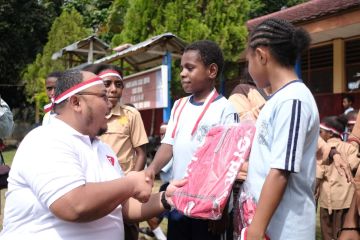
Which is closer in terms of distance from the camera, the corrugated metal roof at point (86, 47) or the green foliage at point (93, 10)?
the corrugated metal roof at point (86, 47)

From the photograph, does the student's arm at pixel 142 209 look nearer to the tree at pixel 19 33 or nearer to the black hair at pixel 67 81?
the black hair at pixel 67 81

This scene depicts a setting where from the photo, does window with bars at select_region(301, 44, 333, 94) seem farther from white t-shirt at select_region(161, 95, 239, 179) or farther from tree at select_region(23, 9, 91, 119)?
tree at select_region(23, 9, 91, 119)

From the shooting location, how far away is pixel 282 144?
6.61 feet

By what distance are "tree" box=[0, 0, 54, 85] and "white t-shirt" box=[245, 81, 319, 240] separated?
21151mm

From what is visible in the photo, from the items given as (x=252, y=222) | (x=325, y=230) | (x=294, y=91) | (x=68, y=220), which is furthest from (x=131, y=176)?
(x=325, y=230)

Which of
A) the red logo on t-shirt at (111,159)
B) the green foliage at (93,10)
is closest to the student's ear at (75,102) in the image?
the red logo on t-shirt at (111,159)

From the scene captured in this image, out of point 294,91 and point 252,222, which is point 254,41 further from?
point 252,222

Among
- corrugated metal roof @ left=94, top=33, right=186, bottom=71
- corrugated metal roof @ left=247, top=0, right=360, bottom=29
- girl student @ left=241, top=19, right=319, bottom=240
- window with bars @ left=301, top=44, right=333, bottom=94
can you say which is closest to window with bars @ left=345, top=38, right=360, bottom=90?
window with bars @ left=301, top=44, right=333, bottom=94

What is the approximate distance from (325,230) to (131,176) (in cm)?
375

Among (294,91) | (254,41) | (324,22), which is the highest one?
(324,22)

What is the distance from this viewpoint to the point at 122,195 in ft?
6.71

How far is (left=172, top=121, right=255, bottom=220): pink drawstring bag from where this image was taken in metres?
2.13

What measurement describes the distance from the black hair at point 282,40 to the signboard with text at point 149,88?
5.94 m

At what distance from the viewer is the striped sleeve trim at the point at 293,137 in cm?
199
